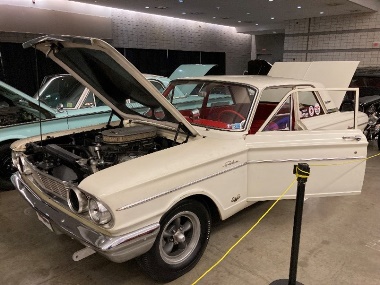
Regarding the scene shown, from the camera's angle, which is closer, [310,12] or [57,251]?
[57,251]

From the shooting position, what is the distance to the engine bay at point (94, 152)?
7.82 ft

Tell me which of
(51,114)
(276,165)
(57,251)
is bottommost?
(57,251)

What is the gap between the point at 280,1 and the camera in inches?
372

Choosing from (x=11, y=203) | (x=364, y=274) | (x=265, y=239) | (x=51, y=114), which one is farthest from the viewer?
(x=51, y=114)

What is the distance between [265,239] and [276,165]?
0.79m

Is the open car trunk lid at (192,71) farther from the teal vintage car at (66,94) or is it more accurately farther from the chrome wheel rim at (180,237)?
the chrome wheel rim at (180,237)

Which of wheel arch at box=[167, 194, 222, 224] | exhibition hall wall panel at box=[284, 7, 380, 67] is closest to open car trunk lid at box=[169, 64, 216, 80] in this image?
wheel arch at box=[167, 194, 222, 224]

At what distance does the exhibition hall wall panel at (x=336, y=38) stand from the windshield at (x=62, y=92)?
11.6m

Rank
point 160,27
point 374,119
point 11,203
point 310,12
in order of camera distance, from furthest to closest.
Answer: point 160,27 → point 310,12 → point 374,119 → point 11,203

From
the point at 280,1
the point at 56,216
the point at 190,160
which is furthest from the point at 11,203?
the point at 280,1

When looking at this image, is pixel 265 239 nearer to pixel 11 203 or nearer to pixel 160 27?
pixel 11 203

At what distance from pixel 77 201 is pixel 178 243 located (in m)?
0.90

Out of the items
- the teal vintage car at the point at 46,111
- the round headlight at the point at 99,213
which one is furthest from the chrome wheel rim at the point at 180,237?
the teal vintage car at the point at 46,111

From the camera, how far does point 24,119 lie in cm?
439
